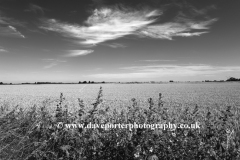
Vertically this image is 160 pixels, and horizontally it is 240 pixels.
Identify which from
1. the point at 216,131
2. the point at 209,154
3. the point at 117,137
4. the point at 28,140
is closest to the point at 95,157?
the point at 117,137

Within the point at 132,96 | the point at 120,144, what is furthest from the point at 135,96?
the point at 120,144

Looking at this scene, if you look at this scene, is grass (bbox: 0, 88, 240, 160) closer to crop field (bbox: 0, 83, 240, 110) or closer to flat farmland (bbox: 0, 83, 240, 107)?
flat farmland (bbox: 0, 83, 240, 107)

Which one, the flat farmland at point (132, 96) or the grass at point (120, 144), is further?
the flat farmland at point (132, 96)

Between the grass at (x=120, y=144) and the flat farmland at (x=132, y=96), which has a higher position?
the grass at (x=120, y=144)

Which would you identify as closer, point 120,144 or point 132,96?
point 120,144

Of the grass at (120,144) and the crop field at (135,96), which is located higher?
the grass at (120,144)

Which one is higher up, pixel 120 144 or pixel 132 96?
pixel 120 144

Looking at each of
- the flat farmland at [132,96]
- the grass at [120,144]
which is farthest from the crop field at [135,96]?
the grass at [120,144]

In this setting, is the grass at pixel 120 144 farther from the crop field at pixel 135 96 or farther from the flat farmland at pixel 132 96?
the crop field at pixel 135 96

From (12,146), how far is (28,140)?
43 cm

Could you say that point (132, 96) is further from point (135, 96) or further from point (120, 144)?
point (120, 144)

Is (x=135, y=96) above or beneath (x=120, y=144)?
beneath

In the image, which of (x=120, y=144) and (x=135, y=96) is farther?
(x=135, y=96)

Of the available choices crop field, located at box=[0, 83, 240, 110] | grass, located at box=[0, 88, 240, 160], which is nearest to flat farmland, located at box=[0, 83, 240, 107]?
crop field, located at box=[0, 83, 240, 110]
